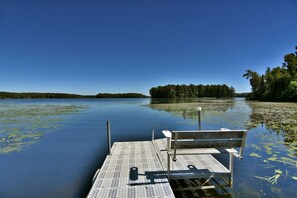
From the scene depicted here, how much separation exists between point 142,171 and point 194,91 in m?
100

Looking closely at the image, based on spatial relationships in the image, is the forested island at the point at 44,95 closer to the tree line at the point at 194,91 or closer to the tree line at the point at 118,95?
the tree line at the point at 118,95

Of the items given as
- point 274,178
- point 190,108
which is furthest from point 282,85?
point 274,178

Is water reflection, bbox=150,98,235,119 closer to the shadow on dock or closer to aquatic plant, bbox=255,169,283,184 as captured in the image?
aquatic plant, bbox=255,169,283,184

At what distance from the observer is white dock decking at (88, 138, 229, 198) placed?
9.13ft

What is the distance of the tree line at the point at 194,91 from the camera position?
3788 inches

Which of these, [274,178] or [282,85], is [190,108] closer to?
A: [274,178]

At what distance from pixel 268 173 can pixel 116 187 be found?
3.97m

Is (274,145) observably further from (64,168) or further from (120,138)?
(64,168)

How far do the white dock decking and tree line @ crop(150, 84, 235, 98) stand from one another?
299 feet

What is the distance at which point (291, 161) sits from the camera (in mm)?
4801

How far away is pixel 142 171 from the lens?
139 inches

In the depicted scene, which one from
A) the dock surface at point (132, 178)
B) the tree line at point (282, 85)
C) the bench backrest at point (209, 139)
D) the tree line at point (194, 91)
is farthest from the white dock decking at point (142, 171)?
the tree line at point (194, 91)

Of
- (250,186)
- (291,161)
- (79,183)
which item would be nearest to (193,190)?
(250,186)

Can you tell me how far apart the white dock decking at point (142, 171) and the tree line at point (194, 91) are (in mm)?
91121
